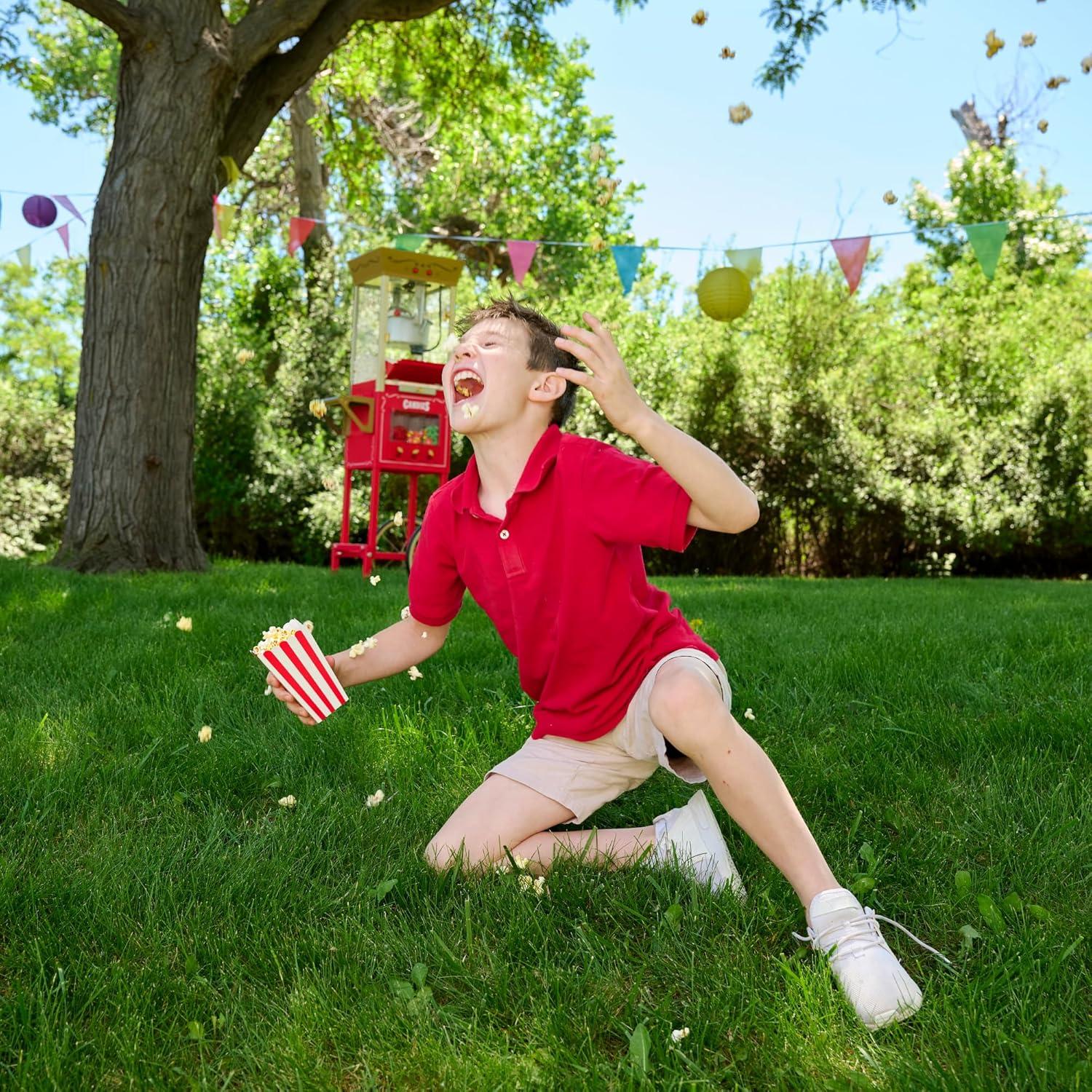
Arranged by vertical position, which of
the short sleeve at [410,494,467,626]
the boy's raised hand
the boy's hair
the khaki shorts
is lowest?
the khaki shorts

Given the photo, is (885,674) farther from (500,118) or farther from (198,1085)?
(500,118)

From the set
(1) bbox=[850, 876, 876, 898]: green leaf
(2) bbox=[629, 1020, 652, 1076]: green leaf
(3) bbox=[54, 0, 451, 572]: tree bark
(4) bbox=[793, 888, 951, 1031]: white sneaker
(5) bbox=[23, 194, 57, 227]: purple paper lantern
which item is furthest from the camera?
(5) bbox=[23, 194, 57, 227]: purple paper lantern

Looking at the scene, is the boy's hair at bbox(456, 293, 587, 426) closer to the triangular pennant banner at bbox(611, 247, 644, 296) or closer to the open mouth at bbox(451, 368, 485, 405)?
the open mouth at bbox(451, 368, 485, 405)

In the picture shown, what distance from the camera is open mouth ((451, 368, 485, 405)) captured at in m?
2.15

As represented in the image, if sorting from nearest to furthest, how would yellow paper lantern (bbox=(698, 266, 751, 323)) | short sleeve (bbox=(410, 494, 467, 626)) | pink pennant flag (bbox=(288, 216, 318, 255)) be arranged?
short sleeve (bbox=(410, 494, 467, 626))
yellow paper lantern (bbox=(698, 266, 751, 323))
pink pennant flag (bbox=(288, 216, 318, 255))

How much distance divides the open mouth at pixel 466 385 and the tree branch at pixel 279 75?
5.92 m

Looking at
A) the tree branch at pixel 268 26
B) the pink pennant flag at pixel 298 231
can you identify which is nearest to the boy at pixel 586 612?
the tree branch at pixel 268 26

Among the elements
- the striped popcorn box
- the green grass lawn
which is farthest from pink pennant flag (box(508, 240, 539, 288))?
the striped popcorn box

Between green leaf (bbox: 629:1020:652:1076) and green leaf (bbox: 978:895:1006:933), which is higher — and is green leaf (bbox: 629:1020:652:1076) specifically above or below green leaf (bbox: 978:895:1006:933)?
below

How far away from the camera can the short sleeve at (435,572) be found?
2354 millimetres

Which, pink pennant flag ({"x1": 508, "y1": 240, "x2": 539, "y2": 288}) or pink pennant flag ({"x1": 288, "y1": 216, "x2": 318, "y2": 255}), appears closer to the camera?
pink pennant flag ({"x1": 508, "y1": 240, "x2": 539, "y2": 288})

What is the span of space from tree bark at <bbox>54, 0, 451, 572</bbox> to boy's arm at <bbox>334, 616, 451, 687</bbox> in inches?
170

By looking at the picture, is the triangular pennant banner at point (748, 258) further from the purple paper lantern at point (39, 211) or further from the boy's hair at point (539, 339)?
the purple paper lantern at point (39, 211)

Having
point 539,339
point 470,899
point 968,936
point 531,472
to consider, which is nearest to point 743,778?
point 968,936
